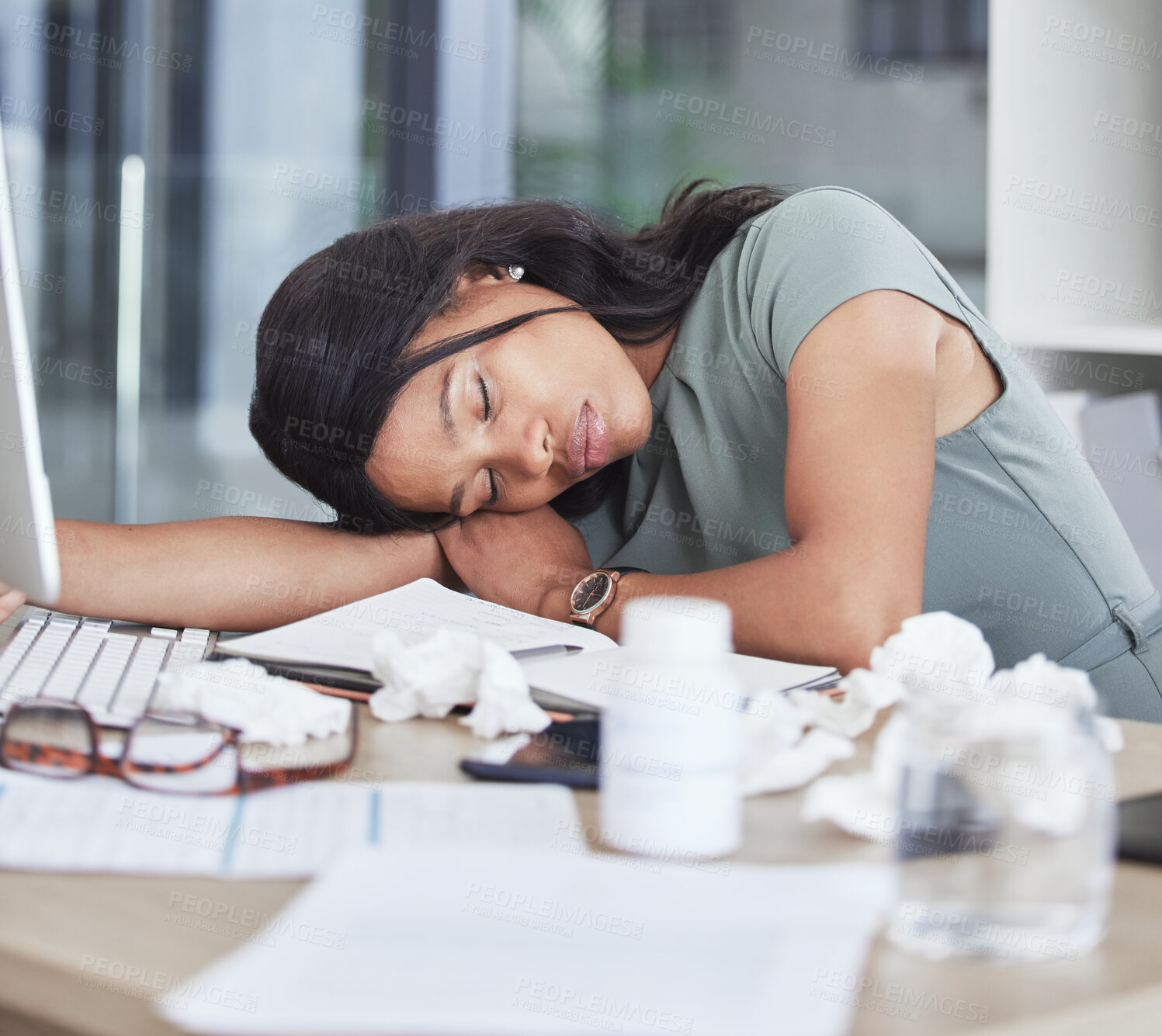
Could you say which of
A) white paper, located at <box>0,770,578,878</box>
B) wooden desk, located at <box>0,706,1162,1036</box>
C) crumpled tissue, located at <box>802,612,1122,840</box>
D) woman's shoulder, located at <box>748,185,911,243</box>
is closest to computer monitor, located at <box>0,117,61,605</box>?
white paper, located at <box>0,770,578,878</box>

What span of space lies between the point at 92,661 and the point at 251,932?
1.70ft

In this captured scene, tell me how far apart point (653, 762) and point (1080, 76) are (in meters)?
1.74

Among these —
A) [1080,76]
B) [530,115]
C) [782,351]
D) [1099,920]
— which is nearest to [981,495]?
[782,351]

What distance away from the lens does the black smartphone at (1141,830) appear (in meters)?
0.54

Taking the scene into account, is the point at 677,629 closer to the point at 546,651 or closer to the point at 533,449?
the point at 546,651

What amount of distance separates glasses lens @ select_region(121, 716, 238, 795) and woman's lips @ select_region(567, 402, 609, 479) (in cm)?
58

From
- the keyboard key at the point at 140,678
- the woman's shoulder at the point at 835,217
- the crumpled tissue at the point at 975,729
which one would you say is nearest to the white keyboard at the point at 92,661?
the keyboard key at the point at 140,678

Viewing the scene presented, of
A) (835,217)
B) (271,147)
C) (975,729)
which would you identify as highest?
(271,147)

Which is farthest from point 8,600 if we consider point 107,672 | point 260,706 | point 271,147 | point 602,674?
point 271,147

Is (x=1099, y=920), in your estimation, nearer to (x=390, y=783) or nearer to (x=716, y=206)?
(x=390, y=783)

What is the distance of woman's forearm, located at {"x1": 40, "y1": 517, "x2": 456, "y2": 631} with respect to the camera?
118 cm

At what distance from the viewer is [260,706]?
2.37 ft

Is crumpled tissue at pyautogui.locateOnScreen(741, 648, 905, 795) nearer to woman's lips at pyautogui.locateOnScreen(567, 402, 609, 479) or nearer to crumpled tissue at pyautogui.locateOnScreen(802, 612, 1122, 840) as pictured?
crumpled tissue at pyautogui.locateOnScreen(802, 612, 1122, 840)

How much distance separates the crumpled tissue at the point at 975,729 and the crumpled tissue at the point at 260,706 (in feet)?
1.00
